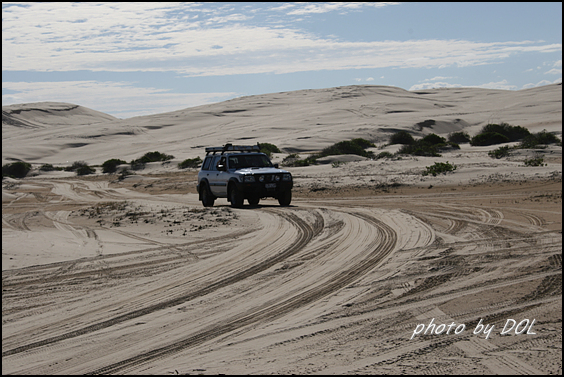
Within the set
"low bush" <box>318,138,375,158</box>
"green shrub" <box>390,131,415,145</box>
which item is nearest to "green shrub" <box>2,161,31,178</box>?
"low bush" <box>318,138,375,158</box>

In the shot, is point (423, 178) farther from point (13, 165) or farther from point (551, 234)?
point (13, 165)

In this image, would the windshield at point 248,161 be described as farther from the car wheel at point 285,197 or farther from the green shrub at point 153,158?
the green shrub at point 153,158

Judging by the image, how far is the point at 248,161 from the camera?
55.7 feet

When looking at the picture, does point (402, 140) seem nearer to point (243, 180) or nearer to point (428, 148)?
point (428, 148)

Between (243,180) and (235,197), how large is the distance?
0.59 meters

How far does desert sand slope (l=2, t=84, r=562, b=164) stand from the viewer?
190 ft

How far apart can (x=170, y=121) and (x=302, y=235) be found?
78760 millimetres

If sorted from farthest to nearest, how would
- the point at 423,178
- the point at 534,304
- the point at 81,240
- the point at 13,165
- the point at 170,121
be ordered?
1. the point at 170,121
2. the point at 13,165
3. the point at 423,178
4. the point at 81,240
5. the point at 534,304

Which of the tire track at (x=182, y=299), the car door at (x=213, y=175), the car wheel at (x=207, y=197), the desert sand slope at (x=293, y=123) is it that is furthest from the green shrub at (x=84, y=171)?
the tire track at (x=182, y=299)

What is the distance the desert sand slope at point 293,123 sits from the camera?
190ft

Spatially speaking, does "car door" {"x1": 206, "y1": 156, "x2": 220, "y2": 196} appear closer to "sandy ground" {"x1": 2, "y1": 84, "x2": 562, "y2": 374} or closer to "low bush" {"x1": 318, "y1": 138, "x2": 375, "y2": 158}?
"sandy ground" {"x1": 2, "y1": 84, "x2": 562, "y2": 374}

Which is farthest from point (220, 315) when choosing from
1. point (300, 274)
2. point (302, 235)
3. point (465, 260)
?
point (302, 235)

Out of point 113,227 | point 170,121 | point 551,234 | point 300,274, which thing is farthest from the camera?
point 170,121

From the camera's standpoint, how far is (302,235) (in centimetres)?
1123
